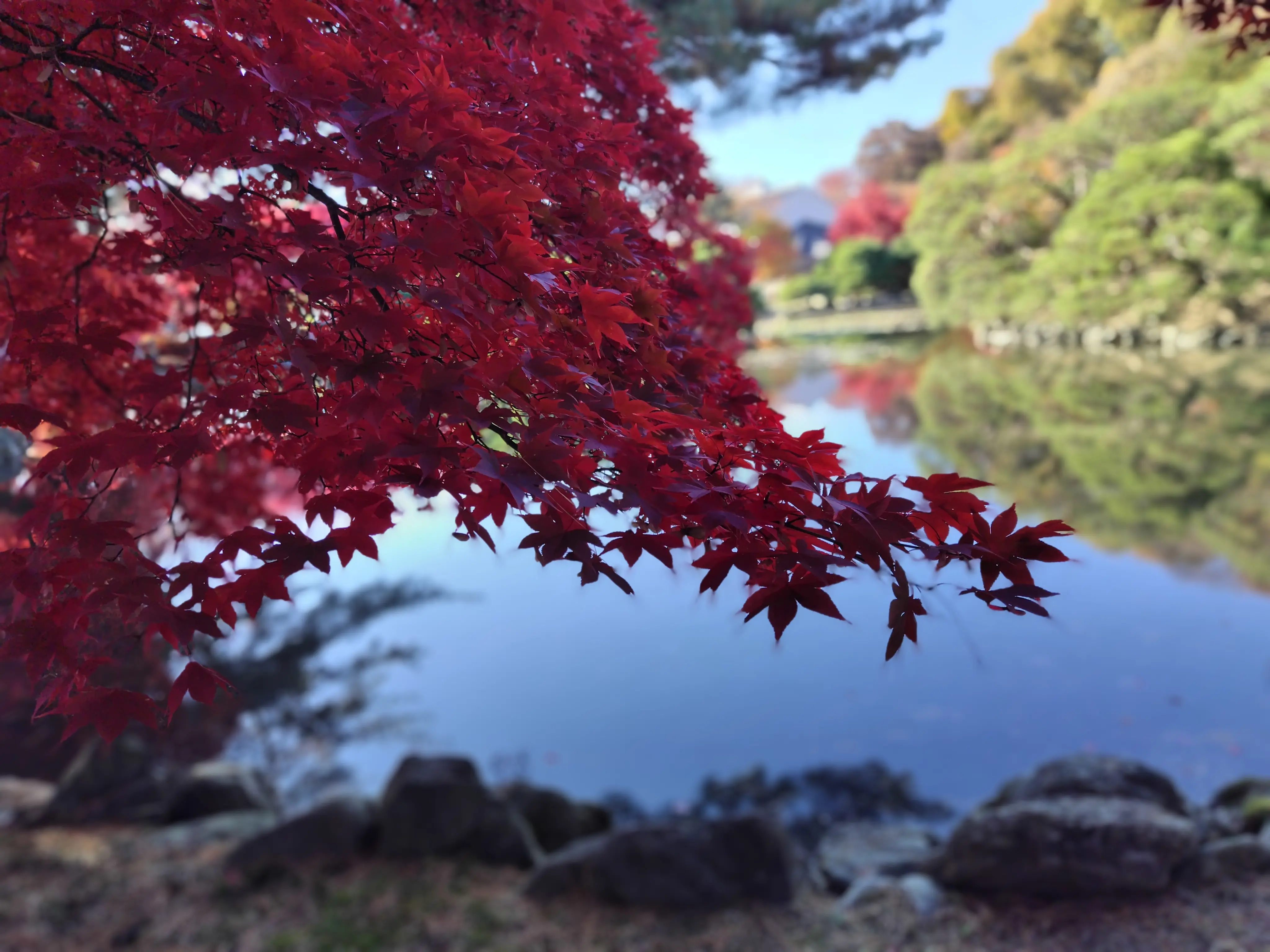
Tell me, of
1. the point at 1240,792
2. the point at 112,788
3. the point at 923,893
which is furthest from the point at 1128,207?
the point at 112,788

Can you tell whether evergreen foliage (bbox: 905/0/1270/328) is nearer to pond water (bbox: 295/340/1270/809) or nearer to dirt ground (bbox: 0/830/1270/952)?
pond water (bbox: 295/340/1270/809)

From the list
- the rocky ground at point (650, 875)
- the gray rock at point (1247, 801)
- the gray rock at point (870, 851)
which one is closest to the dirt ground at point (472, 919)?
the rocky ground at point (650, 875)

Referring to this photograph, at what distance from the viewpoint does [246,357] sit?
3.66 ft

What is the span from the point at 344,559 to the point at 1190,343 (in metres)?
14.7

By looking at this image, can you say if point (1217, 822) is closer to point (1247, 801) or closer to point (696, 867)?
point (1247, 801)

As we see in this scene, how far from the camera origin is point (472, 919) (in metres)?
2.89

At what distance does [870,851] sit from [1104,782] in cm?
87

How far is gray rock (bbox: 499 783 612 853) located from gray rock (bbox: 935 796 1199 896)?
1.52 metres

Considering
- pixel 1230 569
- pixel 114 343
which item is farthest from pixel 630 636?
pixel 114 343

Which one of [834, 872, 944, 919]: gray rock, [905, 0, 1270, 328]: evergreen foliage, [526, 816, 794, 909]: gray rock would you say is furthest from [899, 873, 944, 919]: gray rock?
[905, 0, 1270, 328]: evergreen foliage

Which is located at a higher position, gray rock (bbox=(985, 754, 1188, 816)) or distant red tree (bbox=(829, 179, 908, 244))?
distant red tree (bbox=(829, 179, 908, 244))

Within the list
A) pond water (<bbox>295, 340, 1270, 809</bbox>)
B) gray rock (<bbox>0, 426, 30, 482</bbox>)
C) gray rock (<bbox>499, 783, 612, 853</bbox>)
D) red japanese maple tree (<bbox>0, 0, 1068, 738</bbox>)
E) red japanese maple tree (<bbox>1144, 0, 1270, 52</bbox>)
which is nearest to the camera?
red japanese maple tree (<bbox>0, 0, 1068, 738</bbox>)

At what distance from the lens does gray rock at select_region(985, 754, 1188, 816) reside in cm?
308

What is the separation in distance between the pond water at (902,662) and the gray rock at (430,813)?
86 cm
